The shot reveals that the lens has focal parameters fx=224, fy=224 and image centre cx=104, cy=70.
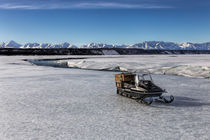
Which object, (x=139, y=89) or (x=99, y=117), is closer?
(x=99, y=117)

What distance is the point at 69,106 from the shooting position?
29.5 ft

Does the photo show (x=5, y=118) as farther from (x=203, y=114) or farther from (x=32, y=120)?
(x=203, y=114)

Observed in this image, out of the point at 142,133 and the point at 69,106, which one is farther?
the point at 69,106

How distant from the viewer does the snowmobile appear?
8.85m

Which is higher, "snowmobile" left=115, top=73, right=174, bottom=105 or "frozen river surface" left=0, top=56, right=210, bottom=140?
"snowmobile" left=115, top=73, right=174, bottom=105

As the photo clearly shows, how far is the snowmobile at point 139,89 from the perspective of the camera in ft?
29.0

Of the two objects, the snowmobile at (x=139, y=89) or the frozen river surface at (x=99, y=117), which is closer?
the frozen river surface at (x=99, y=117)

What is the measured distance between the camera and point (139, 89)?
9.08 meters

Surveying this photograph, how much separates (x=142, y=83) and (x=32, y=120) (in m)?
4.48

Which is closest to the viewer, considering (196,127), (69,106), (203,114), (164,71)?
(196,127)

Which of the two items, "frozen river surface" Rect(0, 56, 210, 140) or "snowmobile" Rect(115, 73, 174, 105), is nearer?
"frozen river surface" Rect(0, 56, 210, 140)

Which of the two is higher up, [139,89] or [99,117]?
[139,89]

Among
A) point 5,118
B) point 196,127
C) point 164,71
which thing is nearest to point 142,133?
point 196,127

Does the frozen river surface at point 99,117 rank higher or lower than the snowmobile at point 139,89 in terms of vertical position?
lower
